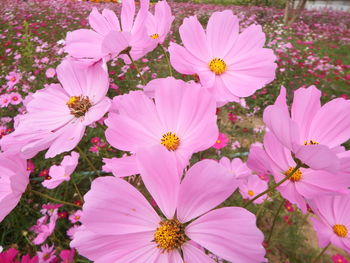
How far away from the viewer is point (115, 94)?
9.19 ft

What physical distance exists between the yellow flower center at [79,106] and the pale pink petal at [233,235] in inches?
13.9

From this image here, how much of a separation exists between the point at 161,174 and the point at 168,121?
0.49 feet

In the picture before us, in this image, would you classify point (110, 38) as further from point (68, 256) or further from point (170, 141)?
point (68, 256)

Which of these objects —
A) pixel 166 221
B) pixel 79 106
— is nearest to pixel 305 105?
pixel 166 221

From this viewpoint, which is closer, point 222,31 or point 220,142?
point 222,31

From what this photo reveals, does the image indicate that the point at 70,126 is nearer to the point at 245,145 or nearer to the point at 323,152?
the point at 323,152

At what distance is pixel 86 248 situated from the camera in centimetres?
36

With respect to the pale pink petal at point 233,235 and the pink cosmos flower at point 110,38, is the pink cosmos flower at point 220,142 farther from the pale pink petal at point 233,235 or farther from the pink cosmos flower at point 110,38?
the pale pink petal at point 233,235

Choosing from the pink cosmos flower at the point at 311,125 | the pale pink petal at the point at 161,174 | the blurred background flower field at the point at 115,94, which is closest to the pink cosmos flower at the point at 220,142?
the blurred background flower field at the point at 115,94

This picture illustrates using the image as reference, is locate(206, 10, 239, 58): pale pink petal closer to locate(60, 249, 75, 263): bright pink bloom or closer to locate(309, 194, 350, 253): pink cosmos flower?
locate(309, 194, 350, 253): pink cosmos flower

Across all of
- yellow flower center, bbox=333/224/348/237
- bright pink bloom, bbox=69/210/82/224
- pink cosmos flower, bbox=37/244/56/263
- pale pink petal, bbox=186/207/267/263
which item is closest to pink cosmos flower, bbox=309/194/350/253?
yellow flower center, bbox=333/224/348/237

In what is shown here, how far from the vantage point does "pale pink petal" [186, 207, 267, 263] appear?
32 cm

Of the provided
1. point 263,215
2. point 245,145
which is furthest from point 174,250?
point 245,145

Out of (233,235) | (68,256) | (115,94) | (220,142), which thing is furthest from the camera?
(115,94)
